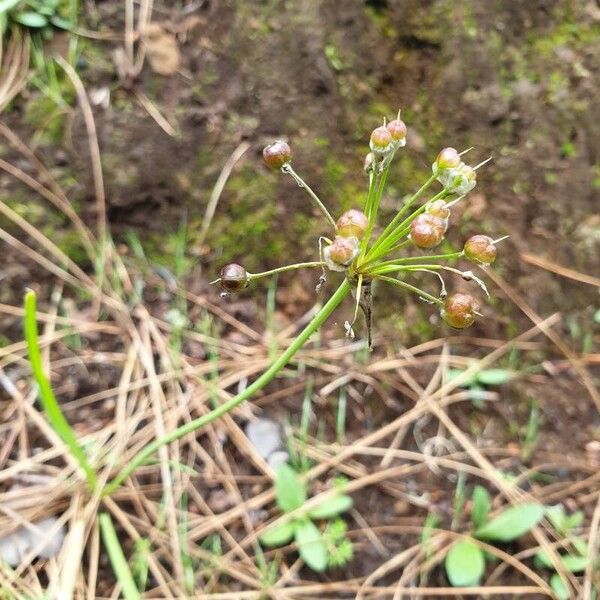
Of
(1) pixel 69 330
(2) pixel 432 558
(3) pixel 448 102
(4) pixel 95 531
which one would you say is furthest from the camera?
(3) pixel 448 102

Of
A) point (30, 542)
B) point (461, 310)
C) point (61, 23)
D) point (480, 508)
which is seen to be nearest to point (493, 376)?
point (480, 508)

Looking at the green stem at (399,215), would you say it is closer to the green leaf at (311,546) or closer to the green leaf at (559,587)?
the green leaf at (311,546)

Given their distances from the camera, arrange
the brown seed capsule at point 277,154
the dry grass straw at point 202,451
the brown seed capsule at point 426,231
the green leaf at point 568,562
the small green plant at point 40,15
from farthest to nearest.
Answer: the small green plant at point 40,15, the green leaf at point 568,562, the dry grass straw at point 202,451, the brown seed capsule at point 277,154, the brown seed capsule at point 426,231

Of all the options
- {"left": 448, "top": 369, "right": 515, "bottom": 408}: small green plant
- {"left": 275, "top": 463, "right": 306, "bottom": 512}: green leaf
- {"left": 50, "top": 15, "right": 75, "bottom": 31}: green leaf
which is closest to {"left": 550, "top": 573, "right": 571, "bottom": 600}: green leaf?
{"left": 448, "top": 369, "right": 515, "bottom": 408}: small green plant

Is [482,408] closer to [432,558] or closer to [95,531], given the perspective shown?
[432,558]

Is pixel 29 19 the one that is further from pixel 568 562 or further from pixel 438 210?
pixel 568 562

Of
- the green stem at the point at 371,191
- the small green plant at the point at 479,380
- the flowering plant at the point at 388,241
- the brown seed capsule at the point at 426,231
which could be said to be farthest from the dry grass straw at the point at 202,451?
the brown seed capsule at the point at 426,231

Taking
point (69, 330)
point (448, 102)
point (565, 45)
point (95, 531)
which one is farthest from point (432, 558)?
point (565, 45)
